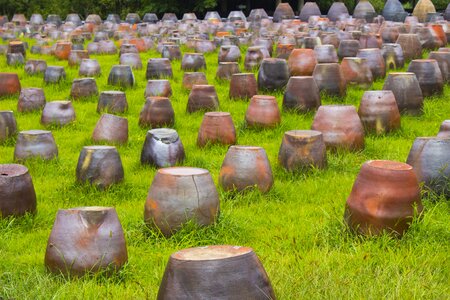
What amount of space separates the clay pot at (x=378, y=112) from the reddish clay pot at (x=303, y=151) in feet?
4.62

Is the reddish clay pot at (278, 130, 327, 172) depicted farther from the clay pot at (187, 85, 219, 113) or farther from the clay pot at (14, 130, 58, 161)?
the clay pot at (187, 85, 219, 113)

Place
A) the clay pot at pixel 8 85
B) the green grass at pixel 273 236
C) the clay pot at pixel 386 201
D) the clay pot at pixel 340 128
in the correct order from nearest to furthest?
the green grass at pixel 273 236, the clay pot at pixel 386 201, the clay pot at pixel 340 128, the clay pot at pixel 8 85

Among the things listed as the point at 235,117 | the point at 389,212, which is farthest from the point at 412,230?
the point at 235,117

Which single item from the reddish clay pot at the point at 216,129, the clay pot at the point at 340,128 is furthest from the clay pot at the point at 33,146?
the clay pot at the point at 340,128

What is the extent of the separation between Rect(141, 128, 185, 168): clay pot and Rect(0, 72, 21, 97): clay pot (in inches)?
156

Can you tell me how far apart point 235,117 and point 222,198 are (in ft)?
9.83

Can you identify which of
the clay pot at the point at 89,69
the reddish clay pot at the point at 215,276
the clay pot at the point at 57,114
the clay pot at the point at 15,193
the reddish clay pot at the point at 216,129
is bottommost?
the clay pot at the point at 89,69

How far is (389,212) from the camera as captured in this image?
196 inches

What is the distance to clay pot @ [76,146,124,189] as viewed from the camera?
6.35 meters

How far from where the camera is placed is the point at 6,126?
26.1 ft

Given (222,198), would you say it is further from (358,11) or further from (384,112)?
(358,11)

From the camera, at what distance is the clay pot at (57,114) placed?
28.6 ft

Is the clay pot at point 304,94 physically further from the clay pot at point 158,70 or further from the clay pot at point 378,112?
the clay pot at point 158,70

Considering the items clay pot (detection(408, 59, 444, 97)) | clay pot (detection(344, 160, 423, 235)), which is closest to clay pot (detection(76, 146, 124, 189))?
clay pot (detection(344, 160, 423, 235))
